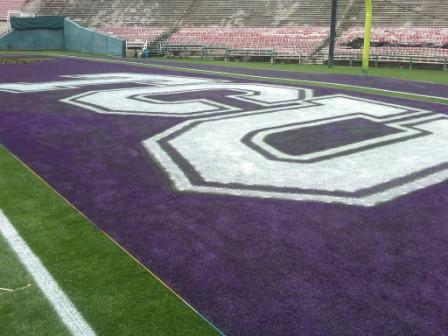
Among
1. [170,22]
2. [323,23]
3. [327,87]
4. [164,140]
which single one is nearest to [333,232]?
[164,140]

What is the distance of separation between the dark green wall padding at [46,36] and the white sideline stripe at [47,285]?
94.1 ft

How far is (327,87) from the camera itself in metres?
13.5

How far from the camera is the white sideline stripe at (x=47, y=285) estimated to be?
275cm

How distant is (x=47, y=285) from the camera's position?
3158 mm

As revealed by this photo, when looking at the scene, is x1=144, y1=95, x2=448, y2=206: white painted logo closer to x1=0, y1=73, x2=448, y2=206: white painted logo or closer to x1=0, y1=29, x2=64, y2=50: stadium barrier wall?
x1=0, y1=73, x2=448, y2=206: white painted logo

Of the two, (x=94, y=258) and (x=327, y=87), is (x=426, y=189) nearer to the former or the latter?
(x=94, y=258)

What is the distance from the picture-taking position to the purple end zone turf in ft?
9.43

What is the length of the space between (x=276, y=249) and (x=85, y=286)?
1495mm

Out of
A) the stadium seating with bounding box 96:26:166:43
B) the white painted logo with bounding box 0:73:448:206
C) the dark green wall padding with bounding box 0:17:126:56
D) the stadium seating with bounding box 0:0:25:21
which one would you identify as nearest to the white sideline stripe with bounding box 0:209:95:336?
the white painted logo with bounding box 0:73:448:206

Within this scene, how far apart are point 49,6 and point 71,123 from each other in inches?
1249

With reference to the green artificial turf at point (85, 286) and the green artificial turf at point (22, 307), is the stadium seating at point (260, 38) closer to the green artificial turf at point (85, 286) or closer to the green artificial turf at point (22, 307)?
the green artificial turf at point (85, 286)

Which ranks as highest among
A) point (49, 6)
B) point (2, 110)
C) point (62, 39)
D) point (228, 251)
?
point (49, 6)

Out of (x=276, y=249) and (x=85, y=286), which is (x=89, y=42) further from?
(x=85, y=286)

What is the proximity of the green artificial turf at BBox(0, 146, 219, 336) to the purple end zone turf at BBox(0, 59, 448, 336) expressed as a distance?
0.15 meters
